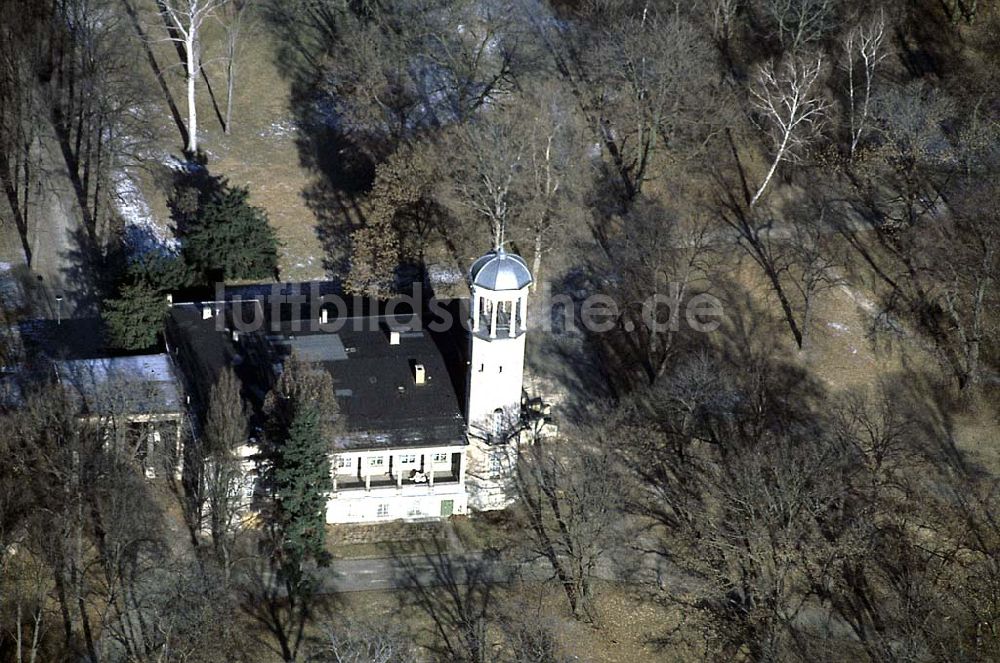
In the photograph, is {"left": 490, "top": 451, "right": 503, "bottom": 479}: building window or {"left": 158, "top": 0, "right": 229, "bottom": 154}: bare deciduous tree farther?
{"left": 158, "top": 0, "right": 229, "bottom": 154}: bare deciduous tree

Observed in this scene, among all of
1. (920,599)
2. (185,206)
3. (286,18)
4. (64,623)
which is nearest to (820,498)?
(920,599)

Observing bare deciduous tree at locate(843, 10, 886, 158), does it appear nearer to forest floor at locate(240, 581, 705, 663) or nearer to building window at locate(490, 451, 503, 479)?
building window at locate(490, 451, 503, 479)

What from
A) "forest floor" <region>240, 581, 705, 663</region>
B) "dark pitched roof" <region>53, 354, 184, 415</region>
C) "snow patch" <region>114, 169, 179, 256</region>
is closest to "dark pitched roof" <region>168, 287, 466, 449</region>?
"dark pitched roof" <region>53, 354, 184, 415</region>

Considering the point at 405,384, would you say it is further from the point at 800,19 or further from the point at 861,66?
the point at 861,66

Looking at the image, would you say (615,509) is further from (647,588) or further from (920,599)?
(920,599)

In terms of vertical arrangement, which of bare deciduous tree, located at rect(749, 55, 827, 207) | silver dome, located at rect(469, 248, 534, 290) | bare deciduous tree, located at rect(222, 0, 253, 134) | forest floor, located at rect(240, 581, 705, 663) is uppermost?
bare deciduous tree, located at rect(222, 0, 253, 134)
